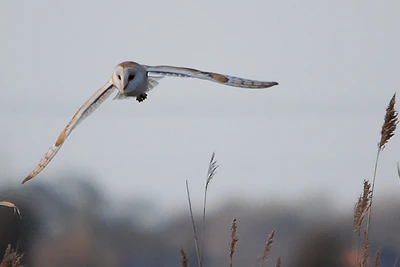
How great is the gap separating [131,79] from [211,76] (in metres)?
0.45

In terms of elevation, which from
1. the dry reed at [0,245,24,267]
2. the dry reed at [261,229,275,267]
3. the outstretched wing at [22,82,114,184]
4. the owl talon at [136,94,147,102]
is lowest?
the dry reed at [0,245,24,267]

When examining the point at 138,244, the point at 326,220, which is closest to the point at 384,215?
the point at 326,220

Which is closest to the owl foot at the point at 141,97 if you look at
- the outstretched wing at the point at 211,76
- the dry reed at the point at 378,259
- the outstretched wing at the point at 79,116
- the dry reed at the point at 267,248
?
the outstretched wing at the point at 211,76

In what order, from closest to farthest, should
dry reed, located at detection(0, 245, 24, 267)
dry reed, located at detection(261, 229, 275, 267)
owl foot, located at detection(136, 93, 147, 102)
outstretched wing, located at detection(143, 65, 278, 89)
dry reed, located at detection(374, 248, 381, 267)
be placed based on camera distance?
dry reed, located at detection(0, 245, 24, 267)
dry reed, located at detection(374, 248, 381, 267)
dry reed, located at detection(261, 229, 275, 267)
outstretched wing, located at detection(143, 65, 278, 89)
owl foot, located at detection(136, 93, 147, 102)

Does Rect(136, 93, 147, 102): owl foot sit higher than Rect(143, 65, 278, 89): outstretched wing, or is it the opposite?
Rect(143, 65, 278, 89): outstretched wing

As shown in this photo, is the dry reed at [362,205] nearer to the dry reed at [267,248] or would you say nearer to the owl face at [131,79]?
the dry reed at [267,248]

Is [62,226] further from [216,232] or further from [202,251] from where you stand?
[202,251]

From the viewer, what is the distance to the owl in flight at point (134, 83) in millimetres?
5801

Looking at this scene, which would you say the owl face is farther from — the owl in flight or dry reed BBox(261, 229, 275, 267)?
dry reed BBox(261, 229, 275, 267)

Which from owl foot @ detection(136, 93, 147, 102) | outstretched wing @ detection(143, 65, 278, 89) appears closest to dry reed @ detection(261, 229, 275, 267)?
outstretched wing @ detection(143, 65, 278, 89)

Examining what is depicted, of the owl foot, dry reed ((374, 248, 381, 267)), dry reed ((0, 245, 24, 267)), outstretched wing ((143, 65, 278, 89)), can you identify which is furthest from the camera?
the owl foot

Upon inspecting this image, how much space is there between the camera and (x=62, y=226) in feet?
44.1

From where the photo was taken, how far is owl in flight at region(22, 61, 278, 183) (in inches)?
228

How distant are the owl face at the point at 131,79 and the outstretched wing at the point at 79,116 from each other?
157 millimetres
